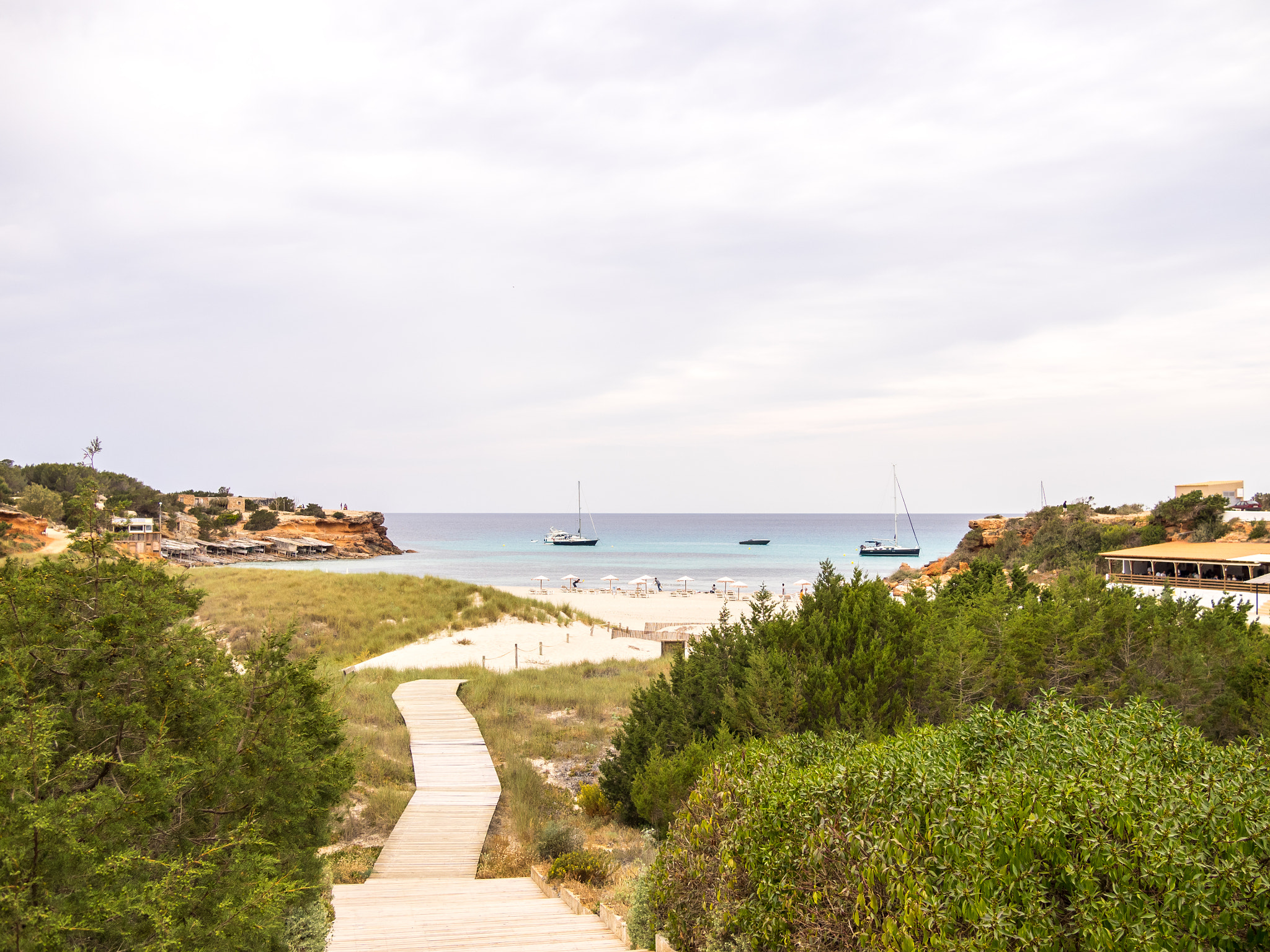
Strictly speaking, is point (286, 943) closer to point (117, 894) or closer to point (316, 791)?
point (316, 791)

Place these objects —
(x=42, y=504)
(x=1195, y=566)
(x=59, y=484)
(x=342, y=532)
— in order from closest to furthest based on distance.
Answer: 1. (x=1195, y=566)
2. (x=42, y=504)
3. (x=59, y=484)
4. (x=342, y=532)

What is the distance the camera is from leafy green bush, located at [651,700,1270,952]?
101 inches

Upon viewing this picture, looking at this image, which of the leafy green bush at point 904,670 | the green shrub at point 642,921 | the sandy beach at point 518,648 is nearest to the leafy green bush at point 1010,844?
the green shrub at point 642,921

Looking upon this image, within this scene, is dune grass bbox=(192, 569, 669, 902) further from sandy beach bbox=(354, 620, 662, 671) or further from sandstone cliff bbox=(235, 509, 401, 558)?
sandstone cliff bbox=(235, 509, 401, 558)

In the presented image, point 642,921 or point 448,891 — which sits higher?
point 642,921

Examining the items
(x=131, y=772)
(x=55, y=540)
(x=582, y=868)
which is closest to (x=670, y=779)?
(x=582, y=868)

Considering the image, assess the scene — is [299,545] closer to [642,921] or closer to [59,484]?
[59,484]

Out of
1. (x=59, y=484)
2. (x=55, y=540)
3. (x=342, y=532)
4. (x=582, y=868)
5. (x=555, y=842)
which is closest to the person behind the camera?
(x=582, y=868)

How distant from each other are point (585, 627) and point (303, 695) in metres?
23.6

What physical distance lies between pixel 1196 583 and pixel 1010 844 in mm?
27806

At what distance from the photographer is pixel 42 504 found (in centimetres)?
3631

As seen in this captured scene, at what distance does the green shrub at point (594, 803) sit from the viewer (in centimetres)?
955

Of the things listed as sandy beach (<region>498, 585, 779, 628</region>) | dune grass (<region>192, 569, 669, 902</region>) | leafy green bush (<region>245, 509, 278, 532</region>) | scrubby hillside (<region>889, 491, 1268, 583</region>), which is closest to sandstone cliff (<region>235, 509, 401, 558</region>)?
leafy green bush (<region>245, 509, 278, 532</region>)

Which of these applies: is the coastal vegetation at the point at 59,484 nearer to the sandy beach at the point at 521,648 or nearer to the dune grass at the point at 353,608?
the dune grass at the point at 353,608
